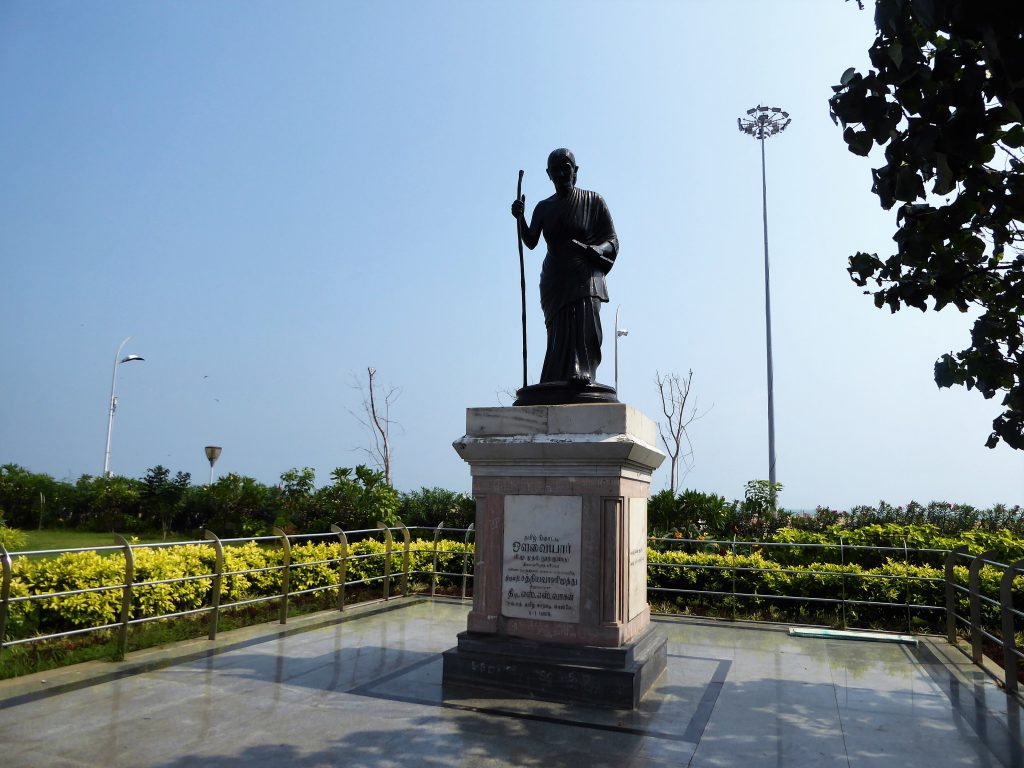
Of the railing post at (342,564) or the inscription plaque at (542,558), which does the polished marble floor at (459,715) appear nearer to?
the inscription plaque at (542,558)

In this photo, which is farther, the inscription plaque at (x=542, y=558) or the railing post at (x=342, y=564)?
the railing post at (x=342, y=564)

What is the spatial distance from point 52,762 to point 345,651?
3.39 m

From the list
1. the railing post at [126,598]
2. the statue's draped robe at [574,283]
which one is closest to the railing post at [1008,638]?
the statue's draped robe at [574,283]

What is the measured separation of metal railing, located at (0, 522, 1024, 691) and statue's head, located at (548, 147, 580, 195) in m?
4.94

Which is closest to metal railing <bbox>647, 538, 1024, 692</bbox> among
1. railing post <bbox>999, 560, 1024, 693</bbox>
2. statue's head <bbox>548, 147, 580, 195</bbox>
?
railing post <bbox>999, 560, 1024, 693</bbox>

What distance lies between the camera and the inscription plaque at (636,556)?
21.9 ft

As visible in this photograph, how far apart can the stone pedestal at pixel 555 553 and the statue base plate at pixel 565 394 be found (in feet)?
1.23

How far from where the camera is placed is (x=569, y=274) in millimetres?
7270

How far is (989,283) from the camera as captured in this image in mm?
5910

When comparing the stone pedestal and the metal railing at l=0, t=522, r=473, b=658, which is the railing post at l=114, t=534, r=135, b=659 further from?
the stone pedestal

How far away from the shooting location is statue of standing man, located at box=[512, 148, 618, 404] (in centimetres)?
714

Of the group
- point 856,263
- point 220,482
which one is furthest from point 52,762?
point 220,482

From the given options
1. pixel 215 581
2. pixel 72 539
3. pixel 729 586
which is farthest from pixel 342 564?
pixel 72 539

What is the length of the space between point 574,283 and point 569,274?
107 millimetres
